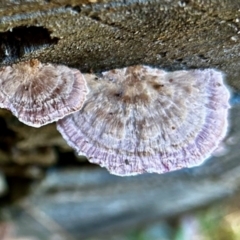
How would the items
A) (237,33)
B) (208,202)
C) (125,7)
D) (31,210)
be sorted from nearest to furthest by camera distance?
1. (125,7)
2. (237,33)
3. (31,210)
4. (208,202)

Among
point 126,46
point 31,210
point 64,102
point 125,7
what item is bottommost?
point 31,210

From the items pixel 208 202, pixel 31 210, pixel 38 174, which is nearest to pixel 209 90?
pixel 38 174

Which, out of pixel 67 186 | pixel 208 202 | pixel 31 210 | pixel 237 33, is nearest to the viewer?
pixel 237 33

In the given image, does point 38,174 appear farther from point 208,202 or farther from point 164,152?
point 208,202
